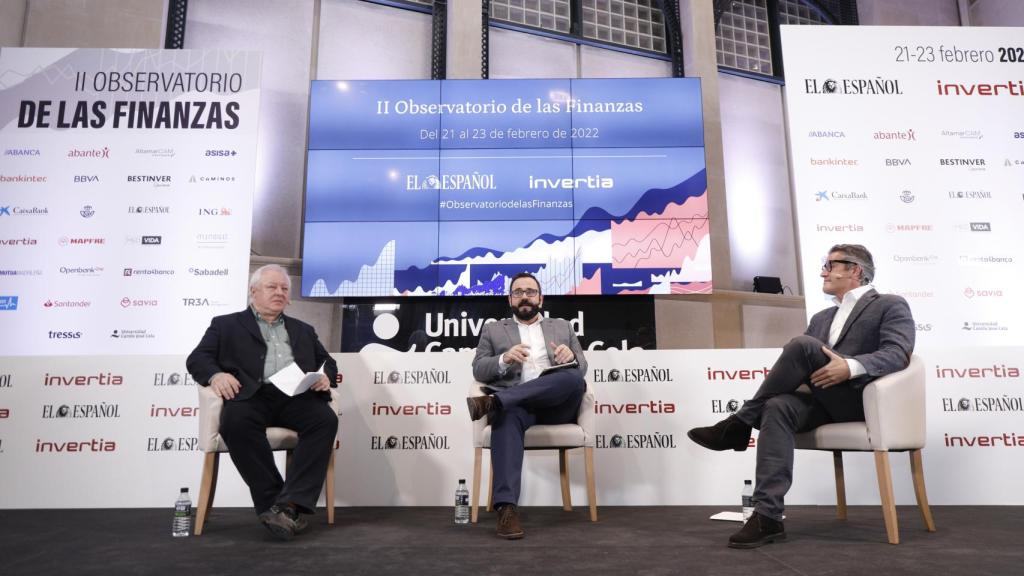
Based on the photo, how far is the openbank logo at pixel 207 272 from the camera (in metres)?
4.41

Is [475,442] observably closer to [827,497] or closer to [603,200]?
[827,497]

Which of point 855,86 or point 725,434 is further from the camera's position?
point 855,86

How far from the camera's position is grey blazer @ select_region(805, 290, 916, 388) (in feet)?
8.41

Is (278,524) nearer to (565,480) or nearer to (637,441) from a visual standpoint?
(565,480)

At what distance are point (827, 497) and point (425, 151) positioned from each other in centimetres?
345

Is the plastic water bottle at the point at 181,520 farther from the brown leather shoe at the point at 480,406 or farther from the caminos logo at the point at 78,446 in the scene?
the caminos logo at the point at 78,446

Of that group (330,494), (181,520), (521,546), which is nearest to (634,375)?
(521,546)

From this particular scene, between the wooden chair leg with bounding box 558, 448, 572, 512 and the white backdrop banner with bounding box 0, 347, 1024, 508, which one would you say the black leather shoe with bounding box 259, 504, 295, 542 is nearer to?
the white backdrop banner with bounding box 0, 347, 1024, 508

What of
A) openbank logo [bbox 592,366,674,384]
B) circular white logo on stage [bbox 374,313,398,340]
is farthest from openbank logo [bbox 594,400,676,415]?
circular white logo on stage [bbox 374,313,398,340]

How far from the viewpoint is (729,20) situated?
23.8ft

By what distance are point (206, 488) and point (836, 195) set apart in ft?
12.6

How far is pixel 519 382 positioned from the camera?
10.7ft

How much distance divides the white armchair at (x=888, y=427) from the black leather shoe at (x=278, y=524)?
2.00 m

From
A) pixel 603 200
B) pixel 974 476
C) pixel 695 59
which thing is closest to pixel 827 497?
pixel 974 476
